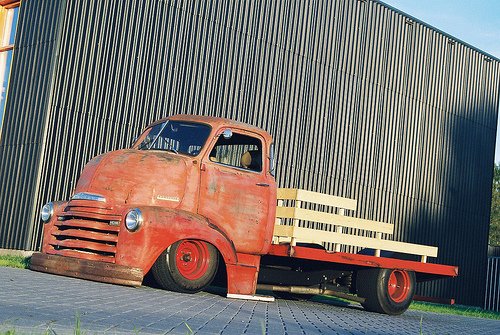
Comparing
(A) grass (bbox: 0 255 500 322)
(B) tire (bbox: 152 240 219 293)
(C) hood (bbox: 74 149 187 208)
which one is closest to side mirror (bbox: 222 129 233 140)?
(C) hood (bbox: 74 149 187 208)

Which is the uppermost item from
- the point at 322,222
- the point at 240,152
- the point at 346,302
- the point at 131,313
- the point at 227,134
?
the point at 227,134

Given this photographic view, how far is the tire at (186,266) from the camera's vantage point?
22.7 feet

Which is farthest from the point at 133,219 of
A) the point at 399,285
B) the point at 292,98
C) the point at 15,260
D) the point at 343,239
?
the point at 292,98

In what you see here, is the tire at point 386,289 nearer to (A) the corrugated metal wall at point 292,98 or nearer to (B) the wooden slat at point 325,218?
(B) the wooden slat at point 325,218

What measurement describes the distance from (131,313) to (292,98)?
1320 centimetres

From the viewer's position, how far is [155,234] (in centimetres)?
668

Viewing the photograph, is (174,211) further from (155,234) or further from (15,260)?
(15,260)

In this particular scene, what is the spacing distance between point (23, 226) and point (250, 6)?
8.64 m

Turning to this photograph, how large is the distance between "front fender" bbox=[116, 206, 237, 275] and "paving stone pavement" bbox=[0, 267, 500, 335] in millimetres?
391

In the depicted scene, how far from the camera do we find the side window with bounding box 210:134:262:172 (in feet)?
26.2

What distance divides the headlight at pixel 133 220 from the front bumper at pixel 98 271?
453 millimetres

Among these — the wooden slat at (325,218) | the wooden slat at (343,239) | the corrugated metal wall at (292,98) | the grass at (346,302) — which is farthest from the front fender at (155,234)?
the corrugated metal wall at (292,98)

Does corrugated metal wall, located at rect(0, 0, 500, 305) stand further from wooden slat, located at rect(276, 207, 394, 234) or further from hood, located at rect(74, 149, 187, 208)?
wooden slat, located at rect(276, 207, 394, 234)

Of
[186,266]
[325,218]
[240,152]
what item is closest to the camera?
[186,266]
